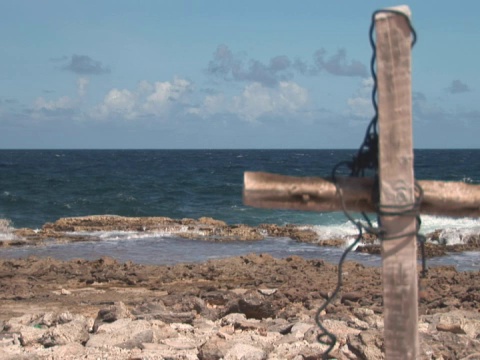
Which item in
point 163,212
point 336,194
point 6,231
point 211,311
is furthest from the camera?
point 163,212

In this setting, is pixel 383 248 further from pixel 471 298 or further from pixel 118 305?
pixel 471 298

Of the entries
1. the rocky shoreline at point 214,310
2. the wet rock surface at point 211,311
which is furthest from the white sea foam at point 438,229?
the wet rock surface at point 211,311

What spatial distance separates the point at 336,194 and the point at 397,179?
0.31 meters

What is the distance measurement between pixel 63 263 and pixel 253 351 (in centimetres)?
740

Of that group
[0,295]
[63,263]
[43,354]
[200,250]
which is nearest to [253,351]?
Answer: [43,354]

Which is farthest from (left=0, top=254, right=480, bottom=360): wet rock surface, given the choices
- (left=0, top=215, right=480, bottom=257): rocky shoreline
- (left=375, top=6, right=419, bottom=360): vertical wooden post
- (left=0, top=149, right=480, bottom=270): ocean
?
(left=0, top=215, right=480, bottom=257): rocky shoreline

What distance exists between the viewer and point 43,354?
605 cm

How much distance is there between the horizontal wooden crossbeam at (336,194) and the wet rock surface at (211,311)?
70cm

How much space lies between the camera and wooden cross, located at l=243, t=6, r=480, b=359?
2830 mm

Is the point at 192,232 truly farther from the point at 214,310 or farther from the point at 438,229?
the point at 214,310

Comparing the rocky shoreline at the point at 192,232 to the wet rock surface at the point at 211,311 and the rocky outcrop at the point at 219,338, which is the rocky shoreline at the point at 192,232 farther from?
the rocky outcrop at the point at 219,338

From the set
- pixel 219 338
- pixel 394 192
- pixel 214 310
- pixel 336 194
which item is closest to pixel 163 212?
pixel 214 310

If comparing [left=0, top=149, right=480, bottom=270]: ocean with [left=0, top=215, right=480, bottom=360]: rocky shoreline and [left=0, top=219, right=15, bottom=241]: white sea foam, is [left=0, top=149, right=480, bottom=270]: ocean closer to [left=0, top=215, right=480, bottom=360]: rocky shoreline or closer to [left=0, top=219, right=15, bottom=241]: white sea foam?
[left=0, top=219, right=15, bottom=241]: white sea foam

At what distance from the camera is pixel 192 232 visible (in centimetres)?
1903
